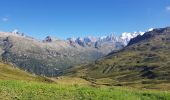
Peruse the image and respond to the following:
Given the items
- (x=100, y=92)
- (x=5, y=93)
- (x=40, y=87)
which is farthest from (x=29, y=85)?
(x=100, y=92)

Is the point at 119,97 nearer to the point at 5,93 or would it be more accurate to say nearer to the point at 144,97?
the point at 144,97

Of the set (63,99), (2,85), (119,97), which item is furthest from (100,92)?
(2,85)

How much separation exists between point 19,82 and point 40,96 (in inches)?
131

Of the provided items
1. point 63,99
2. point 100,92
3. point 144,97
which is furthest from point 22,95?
point 144,97

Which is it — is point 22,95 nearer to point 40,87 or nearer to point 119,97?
point 40,87

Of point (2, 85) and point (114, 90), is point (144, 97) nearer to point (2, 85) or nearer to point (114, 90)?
point (114, 90)

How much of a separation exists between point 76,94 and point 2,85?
17.5 feet

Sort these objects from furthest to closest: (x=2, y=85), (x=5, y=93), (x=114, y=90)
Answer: (x=114, y=90) < (x=2, y=85) < (x=5, y=93)

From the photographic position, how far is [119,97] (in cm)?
2708

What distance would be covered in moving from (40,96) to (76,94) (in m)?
2.70

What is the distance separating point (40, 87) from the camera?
27875mm

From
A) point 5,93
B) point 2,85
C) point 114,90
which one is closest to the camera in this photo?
point 5,93

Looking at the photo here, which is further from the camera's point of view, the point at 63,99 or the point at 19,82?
the point at 19,82

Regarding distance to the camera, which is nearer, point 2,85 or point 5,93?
point 5,93
